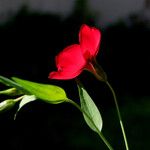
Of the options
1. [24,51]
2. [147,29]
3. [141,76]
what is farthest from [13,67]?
[147,29]

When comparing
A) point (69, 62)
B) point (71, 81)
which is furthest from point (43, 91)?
point (71, 81)

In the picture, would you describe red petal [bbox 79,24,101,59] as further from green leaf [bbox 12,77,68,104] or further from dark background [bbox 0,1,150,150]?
dark background [bbox 0,1,150,150]

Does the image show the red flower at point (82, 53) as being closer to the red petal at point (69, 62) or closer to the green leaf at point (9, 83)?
the red petal at point (69, 62)

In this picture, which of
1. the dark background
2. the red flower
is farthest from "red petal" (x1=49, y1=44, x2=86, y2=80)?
the dark background

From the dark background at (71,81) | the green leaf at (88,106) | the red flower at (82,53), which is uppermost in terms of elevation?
the red flower at (82,53)

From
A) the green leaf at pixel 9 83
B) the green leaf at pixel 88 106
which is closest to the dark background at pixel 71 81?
the green leaf at pixel 88 106
